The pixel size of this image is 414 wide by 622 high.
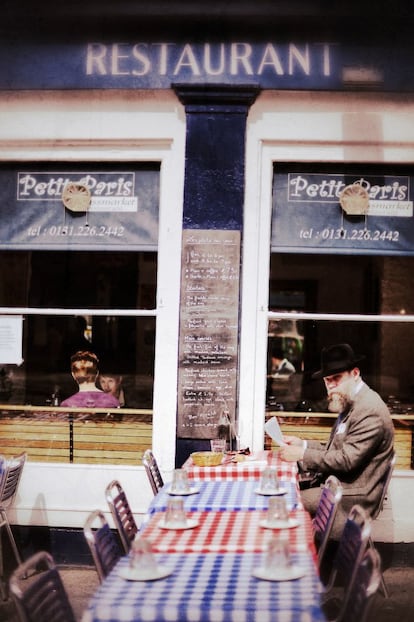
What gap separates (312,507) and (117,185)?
124 inches

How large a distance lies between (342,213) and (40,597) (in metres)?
4.27

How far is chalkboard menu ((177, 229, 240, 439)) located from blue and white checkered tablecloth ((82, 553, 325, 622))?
9.95ft

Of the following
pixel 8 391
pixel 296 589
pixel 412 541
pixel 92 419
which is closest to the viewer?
pixel 296 589

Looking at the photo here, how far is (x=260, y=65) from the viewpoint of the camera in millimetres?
6125

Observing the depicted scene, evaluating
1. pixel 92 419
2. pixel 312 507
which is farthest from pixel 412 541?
pixel 92 419

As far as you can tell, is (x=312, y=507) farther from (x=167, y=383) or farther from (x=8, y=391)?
(x=8, y=391)

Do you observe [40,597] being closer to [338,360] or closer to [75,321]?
[338,360]

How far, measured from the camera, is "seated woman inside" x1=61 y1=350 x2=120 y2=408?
6500 millimetres

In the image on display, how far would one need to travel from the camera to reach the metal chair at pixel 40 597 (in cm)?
273

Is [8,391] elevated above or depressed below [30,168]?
below

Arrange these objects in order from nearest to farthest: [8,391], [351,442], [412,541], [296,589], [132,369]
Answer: [296,589], [351,442], [412,541], [8,391], [132,369]

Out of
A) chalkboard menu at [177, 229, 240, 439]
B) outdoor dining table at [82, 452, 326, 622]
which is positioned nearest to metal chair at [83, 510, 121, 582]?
outdoor dining table at [82, 452, 326, 622]

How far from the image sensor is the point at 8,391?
6.98m

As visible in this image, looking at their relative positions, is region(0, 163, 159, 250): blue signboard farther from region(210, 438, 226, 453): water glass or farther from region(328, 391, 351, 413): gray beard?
region(328, 391, 351, 413): gray beard
